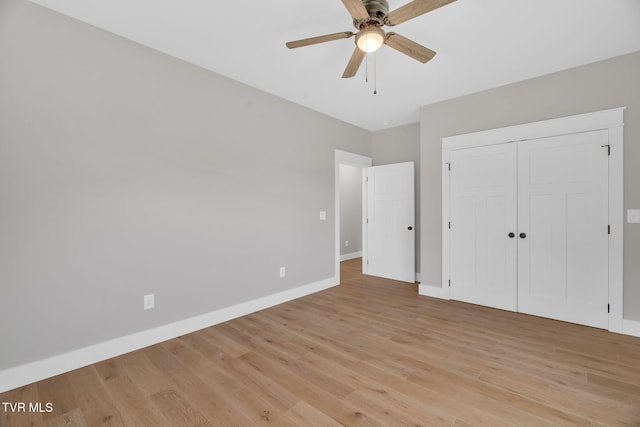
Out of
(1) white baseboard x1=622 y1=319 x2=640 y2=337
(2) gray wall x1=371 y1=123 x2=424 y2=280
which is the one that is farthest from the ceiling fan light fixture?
(1) white baseboard x1=622 y1=319 x2=640 y2=337

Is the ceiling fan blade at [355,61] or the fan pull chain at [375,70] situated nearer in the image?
the ceiling fan blade at [355,61]

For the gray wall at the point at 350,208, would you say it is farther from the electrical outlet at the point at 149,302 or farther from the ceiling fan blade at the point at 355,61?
the electrical outlet at the point at 149,302

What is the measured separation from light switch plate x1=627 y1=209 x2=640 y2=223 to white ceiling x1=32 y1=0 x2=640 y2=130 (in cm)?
153

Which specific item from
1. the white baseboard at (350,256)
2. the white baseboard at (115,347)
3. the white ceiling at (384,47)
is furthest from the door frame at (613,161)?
the white baseboard at (350,256)

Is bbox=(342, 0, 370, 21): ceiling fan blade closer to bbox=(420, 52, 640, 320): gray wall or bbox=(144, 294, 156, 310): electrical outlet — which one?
bbox=(420, 52, 640, 320): gray wall

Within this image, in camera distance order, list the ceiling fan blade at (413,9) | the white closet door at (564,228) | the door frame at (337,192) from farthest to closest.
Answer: the door frame at (337,192) < the white closet door at (564,228) < the ceiling fan blade at (413,9)

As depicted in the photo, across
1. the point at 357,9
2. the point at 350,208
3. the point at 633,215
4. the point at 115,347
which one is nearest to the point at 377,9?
the point at 357,9

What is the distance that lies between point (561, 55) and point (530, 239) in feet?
6.28

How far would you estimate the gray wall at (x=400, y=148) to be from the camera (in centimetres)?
466

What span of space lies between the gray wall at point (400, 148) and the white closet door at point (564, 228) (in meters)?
1.58

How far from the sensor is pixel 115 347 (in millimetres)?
2336

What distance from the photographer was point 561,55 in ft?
8.84

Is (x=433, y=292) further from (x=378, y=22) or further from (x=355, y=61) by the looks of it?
(x=378, y=22)

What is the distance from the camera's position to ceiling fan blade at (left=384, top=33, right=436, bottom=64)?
1.95 meters
